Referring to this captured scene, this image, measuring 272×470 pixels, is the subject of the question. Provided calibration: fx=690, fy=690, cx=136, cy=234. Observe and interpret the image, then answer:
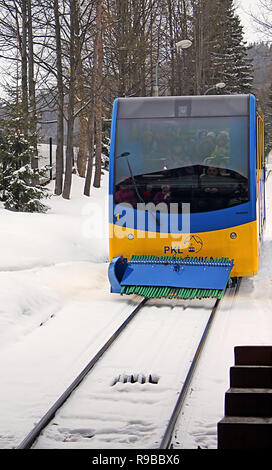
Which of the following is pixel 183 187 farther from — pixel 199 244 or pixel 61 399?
pixel 61 399

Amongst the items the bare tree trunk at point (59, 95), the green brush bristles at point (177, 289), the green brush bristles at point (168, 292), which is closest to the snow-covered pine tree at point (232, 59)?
the bare tree trunk at point (59, 95)

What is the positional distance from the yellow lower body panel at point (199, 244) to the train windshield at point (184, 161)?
436 millimetres

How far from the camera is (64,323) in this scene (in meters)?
8.94

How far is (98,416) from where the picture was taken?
555 centimetres

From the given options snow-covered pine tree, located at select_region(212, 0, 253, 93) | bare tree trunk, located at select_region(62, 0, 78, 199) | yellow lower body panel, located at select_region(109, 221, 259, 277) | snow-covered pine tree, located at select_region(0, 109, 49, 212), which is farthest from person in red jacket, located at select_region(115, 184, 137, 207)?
snow-covered pine tree, located at select_region(212, 0, 253, 93)

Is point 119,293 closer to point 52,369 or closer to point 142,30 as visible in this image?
point 52,369

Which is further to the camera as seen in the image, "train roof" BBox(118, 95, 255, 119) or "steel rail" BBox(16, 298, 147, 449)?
"train roof" BBox(118, 95, 255, 119)

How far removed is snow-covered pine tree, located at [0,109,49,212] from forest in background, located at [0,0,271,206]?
0.93ft

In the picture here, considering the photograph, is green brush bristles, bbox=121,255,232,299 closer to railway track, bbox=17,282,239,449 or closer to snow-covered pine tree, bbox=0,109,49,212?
railway track, bbox=17,282,239,449

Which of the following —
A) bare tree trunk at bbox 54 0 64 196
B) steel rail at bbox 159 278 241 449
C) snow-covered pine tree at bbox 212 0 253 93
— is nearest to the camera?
steel rail at bbox 159 278 241 449

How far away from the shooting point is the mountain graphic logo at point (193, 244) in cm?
1079

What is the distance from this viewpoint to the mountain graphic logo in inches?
425

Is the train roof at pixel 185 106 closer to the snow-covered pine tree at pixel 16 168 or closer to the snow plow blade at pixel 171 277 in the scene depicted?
the snow plow blade at pixel 171 277

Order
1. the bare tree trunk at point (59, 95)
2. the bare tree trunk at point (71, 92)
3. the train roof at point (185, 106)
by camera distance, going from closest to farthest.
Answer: the train roof at point (185, 106) → the bare tree trunk at point (71, 92) → the bare tree trunk at point (59, 95)
